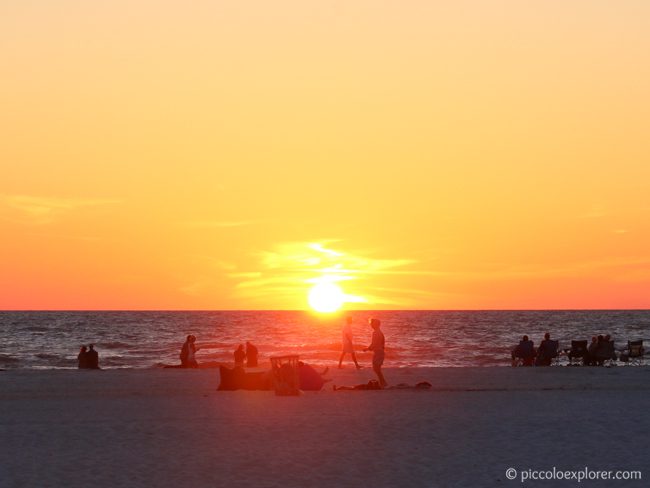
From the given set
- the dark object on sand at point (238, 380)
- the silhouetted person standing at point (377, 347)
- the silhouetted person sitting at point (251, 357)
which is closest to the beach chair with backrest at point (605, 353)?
the silhouetted person sitting at point (251, 357)

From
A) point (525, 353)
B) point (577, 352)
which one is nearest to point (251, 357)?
point (525, 353)

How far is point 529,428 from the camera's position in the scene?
15.3 metres

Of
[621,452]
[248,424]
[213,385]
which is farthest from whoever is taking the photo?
[213,385]

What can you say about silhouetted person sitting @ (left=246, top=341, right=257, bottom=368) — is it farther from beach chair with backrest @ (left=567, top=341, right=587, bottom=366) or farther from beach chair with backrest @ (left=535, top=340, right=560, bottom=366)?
beach chair with backrest @ (left=567, top=341, right=587, bottom=366)

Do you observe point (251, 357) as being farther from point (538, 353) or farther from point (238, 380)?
point (238, 380)

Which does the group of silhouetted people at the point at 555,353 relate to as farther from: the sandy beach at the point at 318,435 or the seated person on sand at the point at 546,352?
the sandy beach at the point at 318,435

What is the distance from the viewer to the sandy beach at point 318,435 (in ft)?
38.0

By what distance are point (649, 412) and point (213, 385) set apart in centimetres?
1153

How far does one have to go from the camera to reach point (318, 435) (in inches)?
576

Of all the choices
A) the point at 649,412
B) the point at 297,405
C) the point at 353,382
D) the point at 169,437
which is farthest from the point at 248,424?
the point at 353,382

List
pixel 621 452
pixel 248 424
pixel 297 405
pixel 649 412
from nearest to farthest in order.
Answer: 1. pixel 621 452
2. pixel 248 424
3. pixel 649 412
4. pixel 297 405

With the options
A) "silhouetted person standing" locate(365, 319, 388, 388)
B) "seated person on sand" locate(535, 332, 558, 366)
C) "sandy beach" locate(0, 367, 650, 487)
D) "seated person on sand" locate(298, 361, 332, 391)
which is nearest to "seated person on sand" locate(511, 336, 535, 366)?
"seated person on sand" locate(535, 332, 558, 366)

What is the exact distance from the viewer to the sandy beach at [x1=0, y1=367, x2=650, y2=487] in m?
11.6

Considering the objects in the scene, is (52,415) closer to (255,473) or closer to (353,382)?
(255,473)
